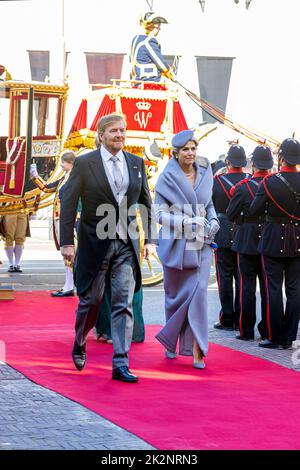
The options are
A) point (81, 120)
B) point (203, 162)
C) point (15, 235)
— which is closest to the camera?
point (203, 162)

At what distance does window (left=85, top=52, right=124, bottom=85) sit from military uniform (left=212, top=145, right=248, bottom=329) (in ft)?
58.7

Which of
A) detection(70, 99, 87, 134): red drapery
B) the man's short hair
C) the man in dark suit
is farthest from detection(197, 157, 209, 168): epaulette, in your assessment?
detection(70, 99, 87, 134): red drapery

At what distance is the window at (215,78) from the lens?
95.2 ft

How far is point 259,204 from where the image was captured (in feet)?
32.1

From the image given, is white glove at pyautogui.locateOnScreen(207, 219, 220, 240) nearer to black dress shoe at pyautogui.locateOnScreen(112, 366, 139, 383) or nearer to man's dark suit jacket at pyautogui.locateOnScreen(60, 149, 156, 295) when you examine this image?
man's dark suit jacket at pyautogui.locateOnScreen(60, 149, 156, 295)

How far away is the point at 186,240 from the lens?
888 cm

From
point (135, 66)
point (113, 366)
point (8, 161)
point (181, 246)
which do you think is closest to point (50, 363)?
point (113, 366)

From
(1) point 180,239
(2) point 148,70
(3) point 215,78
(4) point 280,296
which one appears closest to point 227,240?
(4) point 280,296

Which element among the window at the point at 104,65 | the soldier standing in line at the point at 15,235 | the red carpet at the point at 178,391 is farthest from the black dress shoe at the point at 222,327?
the window at the point at 104,65

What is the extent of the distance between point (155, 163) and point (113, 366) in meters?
7.75

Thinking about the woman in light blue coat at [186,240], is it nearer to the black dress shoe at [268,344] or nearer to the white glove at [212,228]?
the white glove at [212,228]

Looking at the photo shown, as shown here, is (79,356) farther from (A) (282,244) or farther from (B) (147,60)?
(B) (147,60)

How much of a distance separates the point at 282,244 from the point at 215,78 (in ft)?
65.4

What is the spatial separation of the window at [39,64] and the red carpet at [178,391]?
18.7m
